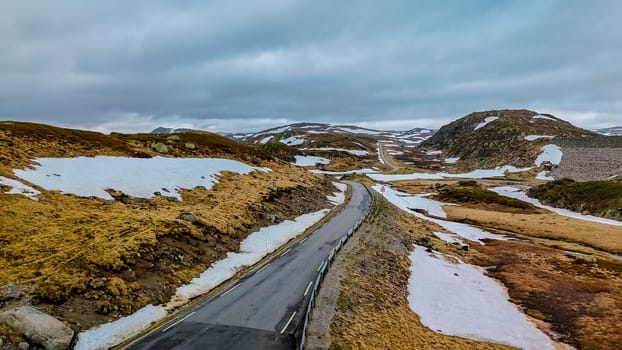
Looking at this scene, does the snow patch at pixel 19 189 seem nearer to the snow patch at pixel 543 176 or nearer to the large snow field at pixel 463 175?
the large snow field at pixel 463 175

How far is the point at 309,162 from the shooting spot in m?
162

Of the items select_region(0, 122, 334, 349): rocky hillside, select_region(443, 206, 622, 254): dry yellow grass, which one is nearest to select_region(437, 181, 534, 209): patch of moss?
select_region(443, 206, 622, 254): dry yellow grass

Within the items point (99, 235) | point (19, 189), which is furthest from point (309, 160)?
point (99, 235)

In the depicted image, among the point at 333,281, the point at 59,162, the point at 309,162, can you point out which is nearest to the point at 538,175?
the point at 309,162

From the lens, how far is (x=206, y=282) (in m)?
25.6

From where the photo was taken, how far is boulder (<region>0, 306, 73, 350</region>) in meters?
15.8

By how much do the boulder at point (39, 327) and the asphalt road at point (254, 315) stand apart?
2.86 meters

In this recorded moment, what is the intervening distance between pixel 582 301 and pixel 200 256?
104 ft

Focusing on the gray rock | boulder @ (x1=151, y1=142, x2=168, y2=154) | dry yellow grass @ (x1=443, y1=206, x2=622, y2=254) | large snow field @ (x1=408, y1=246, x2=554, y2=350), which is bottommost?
large snow field @ (x1=408, y1=246, x2=554, y2=350)

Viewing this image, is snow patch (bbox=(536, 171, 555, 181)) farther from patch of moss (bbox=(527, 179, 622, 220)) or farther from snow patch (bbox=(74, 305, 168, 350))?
snow patch (bbox=(74, 305, 168, 350))

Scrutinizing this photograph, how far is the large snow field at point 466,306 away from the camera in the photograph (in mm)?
23984

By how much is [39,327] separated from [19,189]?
17687 millimetres

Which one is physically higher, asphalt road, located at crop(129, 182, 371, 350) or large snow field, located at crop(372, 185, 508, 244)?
asphalt road, located at crop(129, 182, 371, 350)

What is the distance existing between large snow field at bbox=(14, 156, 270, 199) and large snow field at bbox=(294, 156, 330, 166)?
103 meters
